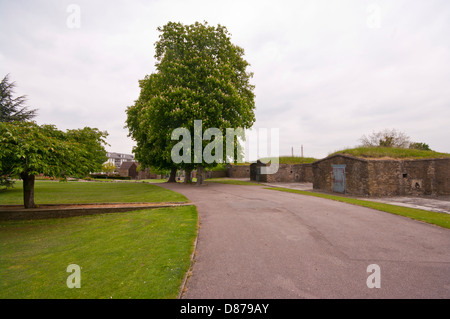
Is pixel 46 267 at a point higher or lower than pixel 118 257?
lower

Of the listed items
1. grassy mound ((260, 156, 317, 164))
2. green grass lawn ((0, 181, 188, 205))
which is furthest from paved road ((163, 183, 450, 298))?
grassy mound ((260, 156, 317, 164))

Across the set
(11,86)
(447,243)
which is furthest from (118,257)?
(11,86)

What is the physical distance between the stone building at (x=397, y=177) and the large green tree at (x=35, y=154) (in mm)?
21999

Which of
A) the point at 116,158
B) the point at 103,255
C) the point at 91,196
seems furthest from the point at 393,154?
the point at 116,158

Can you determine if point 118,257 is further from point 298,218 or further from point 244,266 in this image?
point 298,218

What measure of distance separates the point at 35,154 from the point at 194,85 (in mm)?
15232

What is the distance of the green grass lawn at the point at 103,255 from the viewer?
4.16m

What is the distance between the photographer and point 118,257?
567 cm

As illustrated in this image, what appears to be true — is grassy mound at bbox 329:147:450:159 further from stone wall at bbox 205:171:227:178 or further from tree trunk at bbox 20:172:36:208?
stone wall at bbox 205:171:227:178

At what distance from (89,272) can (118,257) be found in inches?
31.2

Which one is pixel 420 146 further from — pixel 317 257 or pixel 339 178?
pixel 317 257

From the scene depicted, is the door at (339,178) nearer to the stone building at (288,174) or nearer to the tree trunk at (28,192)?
the stone building at (288,174)

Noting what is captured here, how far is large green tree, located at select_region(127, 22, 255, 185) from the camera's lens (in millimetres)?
20062

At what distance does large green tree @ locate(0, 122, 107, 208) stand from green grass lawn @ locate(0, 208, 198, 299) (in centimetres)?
293
